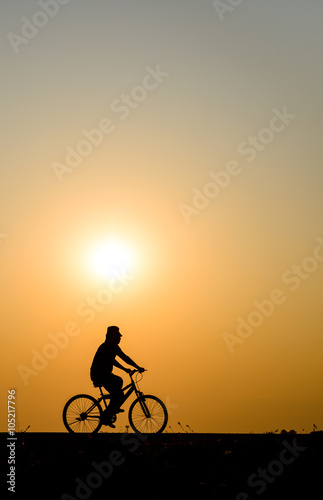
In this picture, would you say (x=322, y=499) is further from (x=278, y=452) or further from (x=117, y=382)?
(x=117, y=382)

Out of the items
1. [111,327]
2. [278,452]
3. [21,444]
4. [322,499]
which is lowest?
[322,499]

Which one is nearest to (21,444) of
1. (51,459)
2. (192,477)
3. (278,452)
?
(51,459)

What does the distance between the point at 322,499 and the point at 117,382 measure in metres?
7.03

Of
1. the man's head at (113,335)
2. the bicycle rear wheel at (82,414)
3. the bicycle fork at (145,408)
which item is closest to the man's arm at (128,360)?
the man's head at (113,335)

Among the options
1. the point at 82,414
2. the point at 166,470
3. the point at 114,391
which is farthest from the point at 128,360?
the point at 166,470

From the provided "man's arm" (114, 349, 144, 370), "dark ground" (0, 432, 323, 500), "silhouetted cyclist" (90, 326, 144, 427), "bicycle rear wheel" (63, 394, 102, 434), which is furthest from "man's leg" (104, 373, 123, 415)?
"dark ground" (0, 432, 323, 500)

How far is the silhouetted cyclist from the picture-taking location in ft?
48.1

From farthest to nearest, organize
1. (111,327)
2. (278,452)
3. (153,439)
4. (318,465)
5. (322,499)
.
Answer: (111,327), (153,439), (278,452), (318,465), (322,499)

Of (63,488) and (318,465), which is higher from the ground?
(63,488)

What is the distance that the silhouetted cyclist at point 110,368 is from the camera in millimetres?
14672

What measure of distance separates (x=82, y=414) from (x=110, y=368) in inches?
48.4

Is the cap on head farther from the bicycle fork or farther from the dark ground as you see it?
the dark ground

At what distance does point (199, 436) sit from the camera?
13.1m

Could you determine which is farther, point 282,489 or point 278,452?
point 278,452
